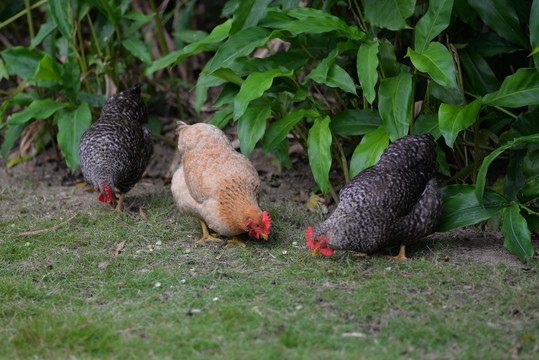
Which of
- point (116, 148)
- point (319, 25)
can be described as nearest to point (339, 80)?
point (319, 25)

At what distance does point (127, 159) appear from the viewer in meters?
5.32

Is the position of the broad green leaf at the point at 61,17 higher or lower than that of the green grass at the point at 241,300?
higher

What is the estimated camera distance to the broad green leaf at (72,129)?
5.68 metres

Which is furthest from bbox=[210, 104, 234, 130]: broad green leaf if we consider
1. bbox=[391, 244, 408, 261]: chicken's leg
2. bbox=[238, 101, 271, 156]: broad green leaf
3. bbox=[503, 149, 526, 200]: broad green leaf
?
bbox=[503, 149, 526, 200]: broad green leaf

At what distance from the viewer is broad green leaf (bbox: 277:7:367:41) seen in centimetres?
435

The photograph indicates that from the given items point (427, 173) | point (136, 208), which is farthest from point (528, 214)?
point (136, 208)

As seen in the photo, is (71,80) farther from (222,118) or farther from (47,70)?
(222,118)

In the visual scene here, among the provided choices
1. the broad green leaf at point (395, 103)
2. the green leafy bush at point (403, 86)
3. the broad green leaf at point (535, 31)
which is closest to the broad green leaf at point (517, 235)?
the green leafy bush at point (403, 86)

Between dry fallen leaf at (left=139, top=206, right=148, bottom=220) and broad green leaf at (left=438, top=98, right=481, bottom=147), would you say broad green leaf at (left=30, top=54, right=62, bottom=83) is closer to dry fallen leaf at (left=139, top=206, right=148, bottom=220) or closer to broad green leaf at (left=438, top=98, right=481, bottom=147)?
dry fallen leaf at (left=139, top=206, right=148, bottom=220)

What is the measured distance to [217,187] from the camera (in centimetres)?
450

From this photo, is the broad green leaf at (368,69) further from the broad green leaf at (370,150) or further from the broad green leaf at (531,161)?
the broad green leaf at (531,161)

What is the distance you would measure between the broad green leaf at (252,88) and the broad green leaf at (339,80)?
1.13 ft

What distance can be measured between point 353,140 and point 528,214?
1782 millimetres

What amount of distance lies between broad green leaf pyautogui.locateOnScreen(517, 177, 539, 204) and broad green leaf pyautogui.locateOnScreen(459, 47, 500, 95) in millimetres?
1149
